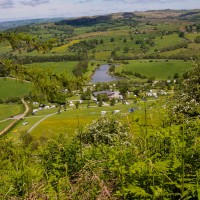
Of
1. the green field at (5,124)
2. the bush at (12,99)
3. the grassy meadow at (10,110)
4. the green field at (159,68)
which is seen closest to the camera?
the green field at (5,124)

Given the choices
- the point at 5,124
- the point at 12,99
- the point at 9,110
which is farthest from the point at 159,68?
the point at 5,124

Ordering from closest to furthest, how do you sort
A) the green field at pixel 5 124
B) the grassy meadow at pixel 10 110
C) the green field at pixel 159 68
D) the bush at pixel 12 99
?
1. the green field at pixel 5 124
2. the grassy meadow at pixel 10 110
3. the bush at pixel 12 99
4. the green field at pixel 159 68

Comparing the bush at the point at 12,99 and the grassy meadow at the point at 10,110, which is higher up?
the grassy meadow at the point at 10,110

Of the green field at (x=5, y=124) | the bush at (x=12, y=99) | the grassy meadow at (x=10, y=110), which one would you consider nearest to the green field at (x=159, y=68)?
the bush at (x=12, y=99)

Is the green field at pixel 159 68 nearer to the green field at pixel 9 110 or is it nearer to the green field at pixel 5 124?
the green field at pixel 9 110

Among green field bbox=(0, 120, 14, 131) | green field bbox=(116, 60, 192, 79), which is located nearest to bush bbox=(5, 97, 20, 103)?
green field bbox=(0, 120, 14, 131)

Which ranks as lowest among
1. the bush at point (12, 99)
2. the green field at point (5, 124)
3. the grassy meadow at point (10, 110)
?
the bush at point (12, 99)

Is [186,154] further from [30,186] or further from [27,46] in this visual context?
[27,46]

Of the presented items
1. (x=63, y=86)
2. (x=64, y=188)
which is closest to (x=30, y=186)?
(x=64, y=188)

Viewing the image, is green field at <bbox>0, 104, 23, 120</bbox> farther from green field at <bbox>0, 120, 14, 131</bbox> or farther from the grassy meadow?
green field at <bbox>0, 120, 14, 131</bbox>

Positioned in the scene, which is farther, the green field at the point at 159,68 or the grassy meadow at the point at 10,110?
the green field at the point at 159,68

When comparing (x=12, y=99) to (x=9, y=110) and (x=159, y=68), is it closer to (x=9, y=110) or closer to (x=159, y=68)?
(x=9, y=110)
